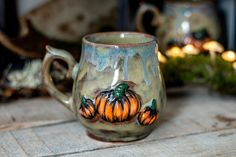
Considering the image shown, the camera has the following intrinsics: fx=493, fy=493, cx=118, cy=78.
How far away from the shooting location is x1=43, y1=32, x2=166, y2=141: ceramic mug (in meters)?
0.53

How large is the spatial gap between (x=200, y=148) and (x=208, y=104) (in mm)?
164

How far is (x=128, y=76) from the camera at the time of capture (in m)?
0.54

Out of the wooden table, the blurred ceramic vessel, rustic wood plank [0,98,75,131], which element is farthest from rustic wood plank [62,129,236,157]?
the blurred ceramic vessel

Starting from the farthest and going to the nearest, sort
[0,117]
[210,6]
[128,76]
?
[210,6]
[0,117]
[128,76]

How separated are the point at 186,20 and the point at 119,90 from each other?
0.32 metres

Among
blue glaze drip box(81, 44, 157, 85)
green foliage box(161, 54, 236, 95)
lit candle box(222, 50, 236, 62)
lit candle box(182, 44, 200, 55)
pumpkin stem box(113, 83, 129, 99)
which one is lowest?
green foliage box(161, 54, 236, 95)

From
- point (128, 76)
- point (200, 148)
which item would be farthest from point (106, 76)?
point (200, 148)

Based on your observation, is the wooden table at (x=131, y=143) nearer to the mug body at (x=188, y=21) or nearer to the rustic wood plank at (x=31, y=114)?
the rustic wood plank at (x=31, y=114)

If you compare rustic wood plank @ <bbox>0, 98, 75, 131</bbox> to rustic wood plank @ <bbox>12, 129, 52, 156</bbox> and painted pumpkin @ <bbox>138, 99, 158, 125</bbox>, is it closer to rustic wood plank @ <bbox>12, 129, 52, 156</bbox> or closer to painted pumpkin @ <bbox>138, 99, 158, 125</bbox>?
rustic wood plank @ <bbox>12, 129, 52, 156</bbox>

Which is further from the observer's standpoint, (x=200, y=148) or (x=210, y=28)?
(x=210, y=28)

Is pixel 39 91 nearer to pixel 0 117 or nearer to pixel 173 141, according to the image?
pixel 0 117

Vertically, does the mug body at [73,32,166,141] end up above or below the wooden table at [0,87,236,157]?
above

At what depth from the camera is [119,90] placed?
1.75ft

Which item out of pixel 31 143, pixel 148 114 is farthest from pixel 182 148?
pixel 31 143
